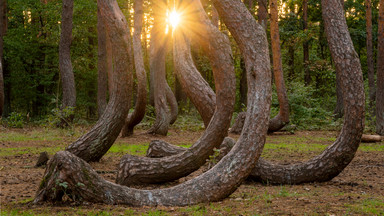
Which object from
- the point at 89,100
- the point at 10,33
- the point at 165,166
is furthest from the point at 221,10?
the point at 89,100

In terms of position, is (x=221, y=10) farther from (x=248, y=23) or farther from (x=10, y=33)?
(x=10, y=33)

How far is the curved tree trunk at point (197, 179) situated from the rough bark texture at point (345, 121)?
1.84 meters

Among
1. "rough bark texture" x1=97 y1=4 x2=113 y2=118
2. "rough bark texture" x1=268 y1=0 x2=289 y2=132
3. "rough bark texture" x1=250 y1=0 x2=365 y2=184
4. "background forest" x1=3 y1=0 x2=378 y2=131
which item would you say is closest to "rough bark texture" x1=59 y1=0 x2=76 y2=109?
"rough bark texture" x1=97 y1=4 x2=113 y2=118

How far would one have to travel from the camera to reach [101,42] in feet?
60.5

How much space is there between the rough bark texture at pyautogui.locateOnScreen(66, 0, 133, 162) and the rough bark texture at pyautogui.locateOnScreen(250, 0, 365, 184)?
3394 mm

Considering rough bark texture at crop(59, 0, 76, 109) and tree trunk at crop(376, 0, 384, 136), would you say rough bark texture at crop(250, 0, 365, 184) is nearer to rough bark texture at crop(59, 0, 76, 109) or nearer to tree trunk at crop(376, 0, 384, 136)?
tree trunk at crop(376, 0, 384, 136)

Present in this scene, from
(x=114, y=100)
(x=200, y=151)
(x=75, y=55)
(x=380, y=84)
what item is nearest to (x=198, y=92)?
(x=200, y=151)

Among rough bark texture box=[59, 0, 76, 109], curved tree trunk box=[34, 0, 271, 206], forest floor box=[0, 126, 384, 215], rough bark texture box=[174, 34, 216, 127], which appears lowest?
forest floor box=[0, 126, 384, 215]

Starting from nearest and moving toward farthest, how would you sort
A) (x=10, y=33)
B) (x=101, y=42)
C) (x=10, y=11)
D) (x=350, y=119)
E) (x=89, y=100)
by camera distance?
(x=350, y=119), (x=101, y=42), (x=10, y=33), (x=10, y=11), (x=89, y=100)

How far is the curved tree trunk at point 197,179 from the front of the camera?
17.7 ft

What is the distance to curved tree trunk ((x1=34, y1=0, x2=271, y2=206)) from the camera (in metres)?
5.40

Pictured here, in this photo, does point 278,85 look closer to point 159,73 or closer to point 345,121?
point 159,73

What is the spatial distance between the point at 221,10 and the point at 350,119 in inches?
123

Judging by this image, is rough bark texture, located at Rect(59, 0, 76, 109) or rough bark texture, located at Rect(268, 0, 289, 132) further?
rough bark texture, located at Rect(59, 0, 76, 109)
